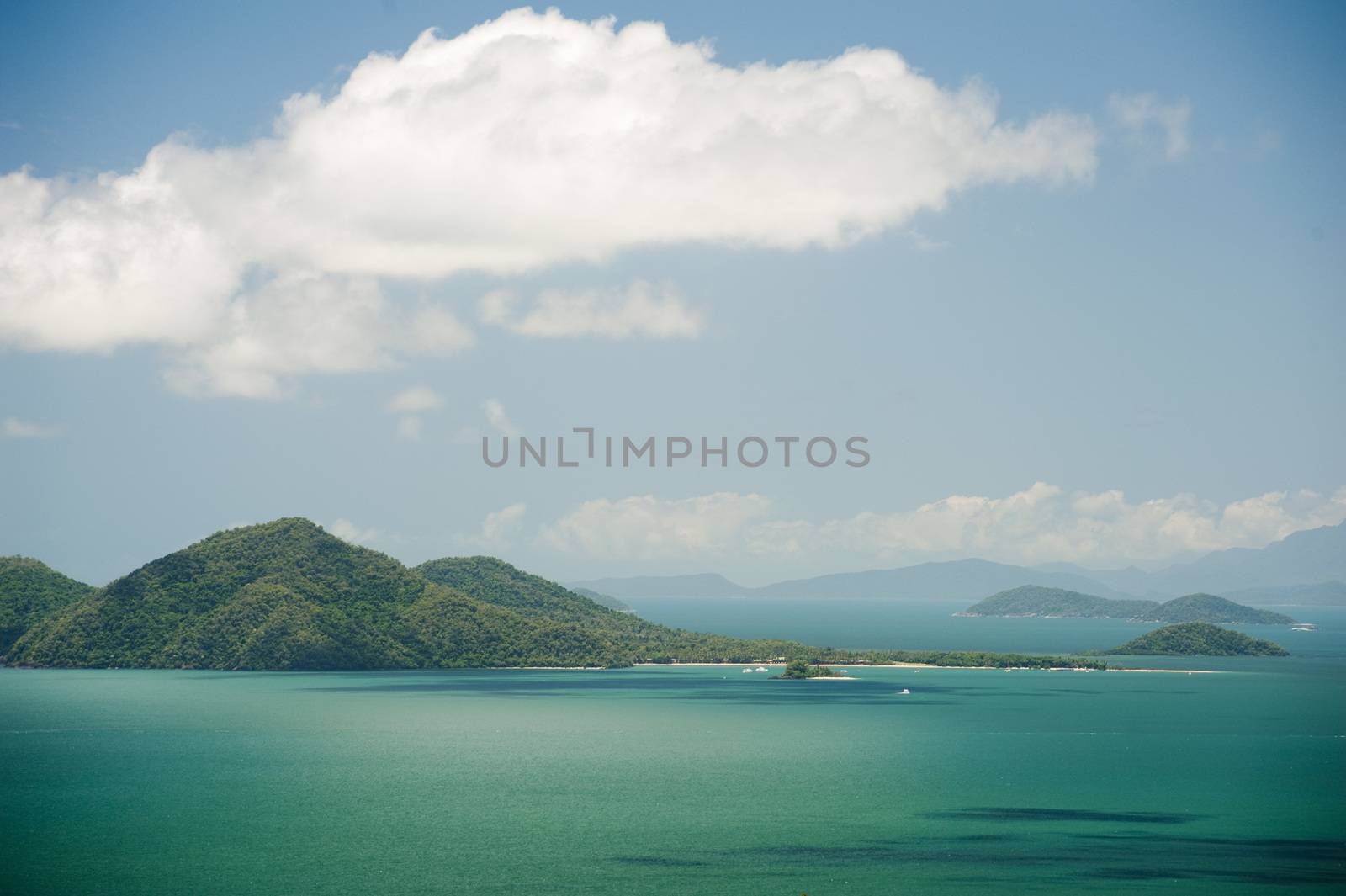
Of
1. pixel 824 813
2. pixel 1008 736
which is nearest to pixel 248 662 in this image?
pixel 1008 736

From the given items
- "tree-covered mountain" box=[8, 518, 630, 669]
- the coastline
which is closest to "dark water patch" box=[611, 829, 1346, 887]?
the coastline

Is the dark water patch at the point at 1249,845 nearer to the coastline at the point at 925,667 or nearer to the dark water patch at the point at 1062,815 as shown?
the dark water patch at the point at 1062,815

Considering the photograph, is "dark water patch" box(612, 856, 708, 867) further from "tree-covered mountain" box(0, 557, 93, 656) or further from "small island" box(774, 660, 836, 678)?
"tree-covered mountain" box(0, 557, 93, 656)

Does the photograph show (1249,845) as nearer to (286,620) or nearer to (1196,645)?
(286,620)

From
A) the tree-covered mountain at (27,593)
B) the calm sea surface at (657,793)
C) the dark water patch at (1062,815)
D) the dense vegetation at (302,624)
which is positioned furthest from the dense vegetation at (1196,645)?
the tree-covered mountain at (27,593)

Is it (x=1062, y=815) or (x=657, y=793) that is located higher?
(x=657, y=793)

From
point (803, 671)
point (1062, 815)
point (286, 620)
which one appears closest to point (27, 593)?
point (286, 620)
